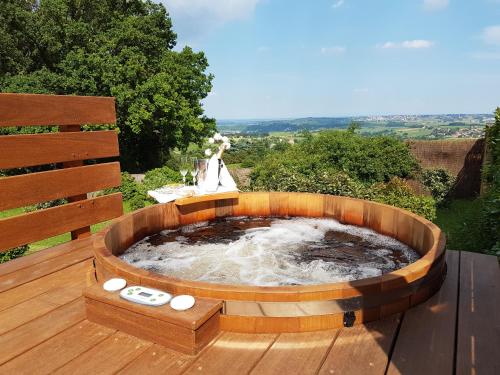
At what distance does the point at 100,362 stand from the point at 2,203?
1.64 metres

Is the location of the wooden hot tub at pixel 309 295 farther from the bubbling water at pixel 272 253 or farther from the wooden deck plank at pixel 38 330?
the bubbling water at pixel 272 253

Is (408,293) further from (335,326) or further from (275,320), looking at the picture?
(275,320)

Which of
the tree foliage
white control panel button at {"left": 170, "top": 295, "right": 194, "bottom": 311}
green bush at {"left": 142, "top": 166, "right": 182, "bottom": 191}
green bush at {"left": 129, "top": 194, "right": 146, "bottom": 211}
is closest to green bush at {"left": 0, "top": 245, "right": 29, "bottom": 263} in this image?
white control panel button at {"left": 170, "top": 295, "right": 194, "bottom": 311}

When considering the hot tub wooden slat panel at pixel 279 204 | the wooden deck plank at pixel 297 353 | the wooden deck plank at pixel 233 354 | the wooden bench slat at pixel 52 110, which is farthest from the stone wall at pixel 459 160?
the wooden deck plank at pixel 233 354

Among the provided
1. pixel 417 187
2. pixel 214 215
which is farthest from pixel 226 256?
pixel 417 187

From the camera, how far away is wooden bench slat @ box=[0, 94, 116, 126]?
8.47ft

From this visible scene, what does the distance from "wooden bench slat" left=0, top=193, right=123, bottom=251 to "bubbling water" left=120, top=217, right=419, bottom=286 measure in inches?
18.1

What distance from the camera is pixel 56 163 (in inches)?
117

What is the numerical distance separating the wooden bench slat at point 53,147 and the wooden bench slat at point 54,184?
0.33 ft

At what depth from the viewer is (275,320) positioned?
1657 millimetres

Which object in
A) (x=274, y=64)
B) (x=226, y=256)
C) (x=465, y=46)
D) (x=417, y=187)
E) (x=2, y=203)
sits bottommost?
(x=417, y=187)

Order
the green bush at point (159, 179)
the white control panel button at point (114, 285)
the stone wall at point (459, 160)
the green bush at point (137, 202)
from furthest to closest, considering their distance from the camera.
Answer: the green bush at point (159, 179)
the green bush at point (137, 202)
the stone wall at point (459, 160)
the white control panel button at point (114, 285)

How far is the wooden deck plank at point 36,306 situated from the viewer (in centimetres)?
181

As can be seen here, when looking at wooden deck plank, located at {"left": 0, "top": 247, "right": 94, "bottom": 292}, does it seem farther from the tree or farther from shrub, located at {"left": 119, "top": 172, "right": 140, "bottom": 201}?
the tree
